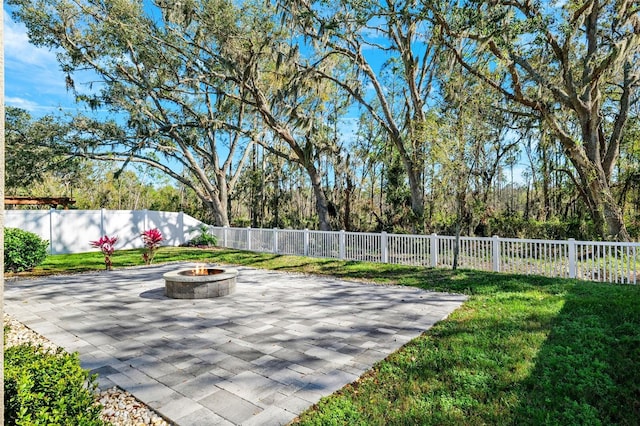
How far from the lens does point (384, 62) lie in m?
12.3

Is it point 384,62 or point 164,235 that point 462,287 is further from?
point 164,235

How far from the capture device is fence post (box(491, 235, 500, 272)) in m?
7.55

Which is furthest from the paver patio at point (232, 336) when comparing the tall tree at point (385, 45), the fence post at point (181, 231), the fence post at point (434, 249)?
the fence post at point (181, 231)

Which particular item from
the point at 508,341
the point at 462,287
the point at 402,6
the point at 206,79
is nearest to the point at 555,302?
the point at 462,287

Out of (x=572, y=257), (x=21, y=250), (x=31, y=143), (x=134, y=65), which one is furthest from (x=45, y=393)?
(x=31, y=143)

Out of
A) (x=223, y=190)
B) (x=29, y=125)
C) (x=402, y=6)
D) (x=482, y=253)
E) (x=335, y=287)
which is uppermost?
(x=402, y=6)

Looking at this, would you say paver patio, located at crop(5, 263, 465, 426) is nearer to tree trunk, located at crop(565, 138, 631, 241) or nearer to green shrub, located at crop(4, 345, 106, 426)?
green shrub, located at crop(4, 345, 106, 426)

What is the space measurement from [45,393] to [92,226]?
1349 centimetres

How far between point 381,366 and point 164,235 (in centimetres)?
1371

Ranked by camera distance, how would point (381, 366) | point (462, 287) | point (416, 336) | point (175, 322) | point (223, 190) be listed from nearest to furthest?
1. point (381, 366)
2. point (416, 336)
3. point (175, 322)
4. point (462, 287)
5. point (223, 190)

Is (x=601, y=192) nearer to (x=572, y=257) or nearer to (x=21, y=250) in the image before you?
(x=572, y=257)

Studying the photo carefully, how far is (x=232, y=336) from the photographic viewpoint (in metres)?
4.09

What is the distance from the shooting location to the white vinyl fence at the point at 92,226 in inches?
457

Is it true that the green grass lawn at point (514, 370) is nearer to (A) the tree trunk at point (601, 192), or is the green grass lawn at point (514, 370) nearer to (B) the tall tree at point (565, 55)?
(A) the tree trunk at point (601, 192)
